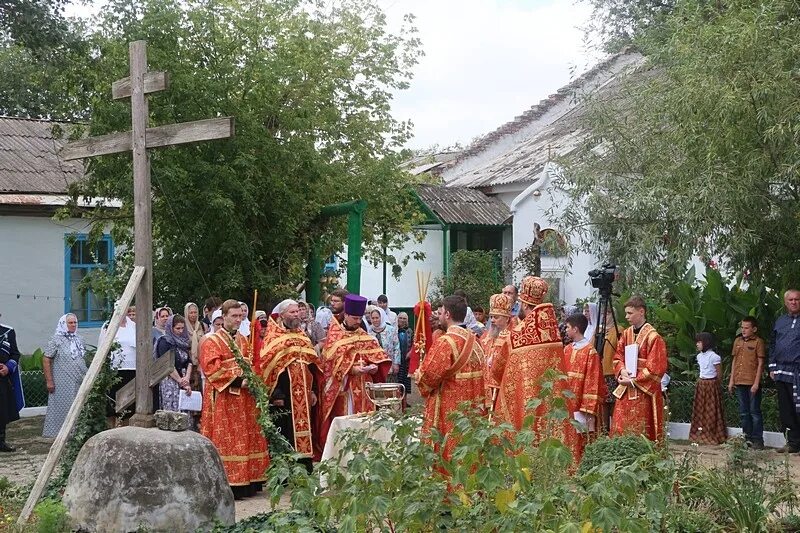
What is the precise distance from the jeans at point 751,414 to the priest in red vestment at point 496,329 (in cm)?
445

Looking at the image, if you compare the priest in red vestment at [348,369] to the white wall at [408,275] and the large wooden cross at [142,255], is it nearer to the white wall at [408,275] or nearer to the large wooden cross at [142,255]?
the large wooden cross at [142,255]

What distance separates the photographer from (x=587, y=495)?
5.20m

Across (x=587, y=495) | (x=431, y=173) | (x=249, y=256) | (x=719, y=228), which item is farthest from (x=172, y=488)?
(x=431, y=173)

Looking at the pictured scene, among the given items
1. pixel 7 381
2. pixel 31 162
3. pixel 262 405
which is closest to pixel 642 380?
pixel 262 405

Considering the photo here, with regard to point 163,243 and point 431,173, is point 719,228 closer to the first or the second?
point 163,243

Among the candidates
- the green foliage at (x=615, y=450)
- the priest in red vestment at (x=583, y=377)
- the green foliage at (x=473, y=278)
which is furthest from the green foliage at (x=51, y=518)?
the green foliage at (x=473, y=278)

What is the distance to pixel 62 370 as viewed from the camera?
14.2 metres

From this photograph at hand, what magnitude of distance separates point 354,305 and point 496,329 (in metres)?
1.52

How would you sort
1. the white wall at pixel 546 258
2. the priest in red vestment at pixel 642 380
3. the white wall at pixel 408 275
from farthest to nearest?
the white wall at pixel 408 275 < the white wall at pixel 546 258 < the priest in red vestment at pixel 642 380

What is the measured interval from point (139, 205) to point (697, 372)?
9.31 metres

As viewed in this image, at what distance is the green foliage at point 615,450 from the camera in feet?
24.3

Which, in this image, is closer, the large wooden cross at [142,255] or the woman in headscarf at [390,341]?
the large wooden cross at [142,255]

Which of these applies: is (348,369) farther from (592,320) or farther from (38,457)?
(38,457)

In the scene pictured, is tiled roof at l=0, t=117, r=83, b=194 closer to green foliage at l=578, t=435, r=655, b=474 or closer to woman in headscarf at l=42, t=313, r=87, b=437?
woman in headscarf at l=42, t=313, r=87, b=437
